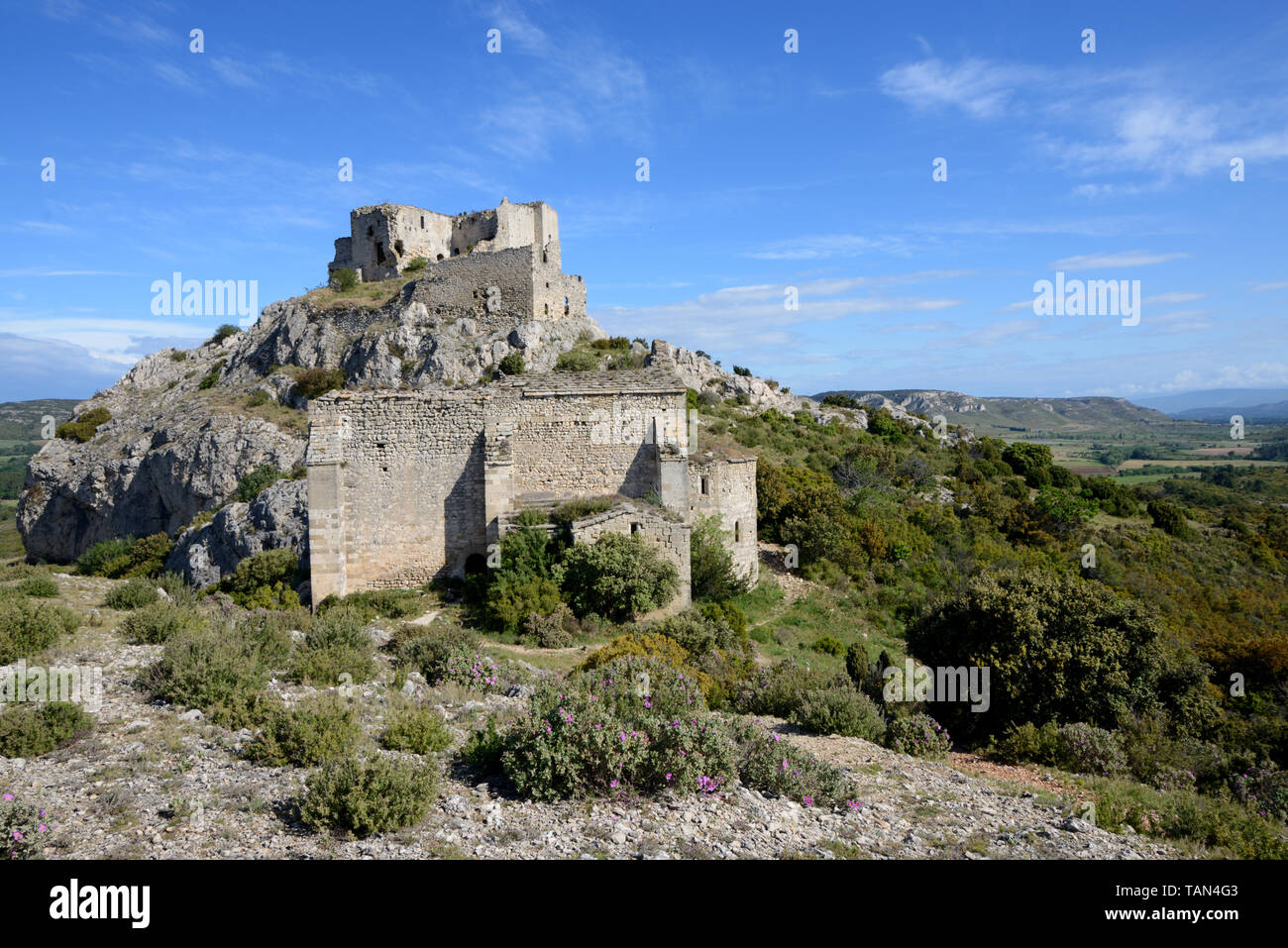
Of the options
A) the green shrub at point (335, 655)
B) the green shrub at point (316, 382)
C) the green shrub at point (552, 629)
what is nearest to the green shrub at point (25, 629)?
the green shrub at point (335, 655)

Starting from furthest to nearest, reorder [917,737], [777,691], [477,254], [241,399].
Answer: [477,254] → [241,399] → [777,691] → [917,737]

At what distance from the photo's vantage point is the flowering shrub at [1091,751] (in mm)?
8719

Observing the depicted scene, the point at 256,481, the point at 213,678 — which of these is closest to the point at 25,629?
the point at 213,678

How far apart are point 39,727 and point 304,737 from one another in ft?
8.48

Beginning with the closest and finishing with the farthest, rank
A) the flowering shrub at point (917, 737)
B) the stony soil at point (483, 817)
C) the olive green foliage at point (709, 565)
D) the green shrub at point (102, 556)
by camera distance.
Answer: the stony soil at point (483, 817)
the flowering shrub at point (917, 737)
the olive green foliage at point (709, 565)
the green shrub at point (102, 556)

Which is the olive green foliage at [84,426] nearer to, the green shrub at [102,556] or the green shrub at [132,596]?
the green shrub at [102,556]

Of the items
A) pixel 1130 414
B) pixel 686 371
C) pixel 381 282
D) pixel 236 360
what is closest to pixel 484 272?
pixel 381 282

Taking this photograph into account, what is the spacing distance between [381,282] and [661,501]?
28628 mm

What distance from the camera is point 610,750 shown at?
6.25 metres

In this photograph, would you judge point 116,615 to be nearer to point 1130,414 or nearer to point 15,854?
point 15,854

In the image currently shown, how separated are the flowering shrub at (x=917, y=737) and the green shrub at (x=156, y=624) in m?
10.1

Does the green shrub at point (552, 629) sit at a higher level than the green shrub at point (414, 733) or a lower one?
lower

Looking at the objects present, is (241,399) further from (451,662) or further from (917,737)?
(917,737)
